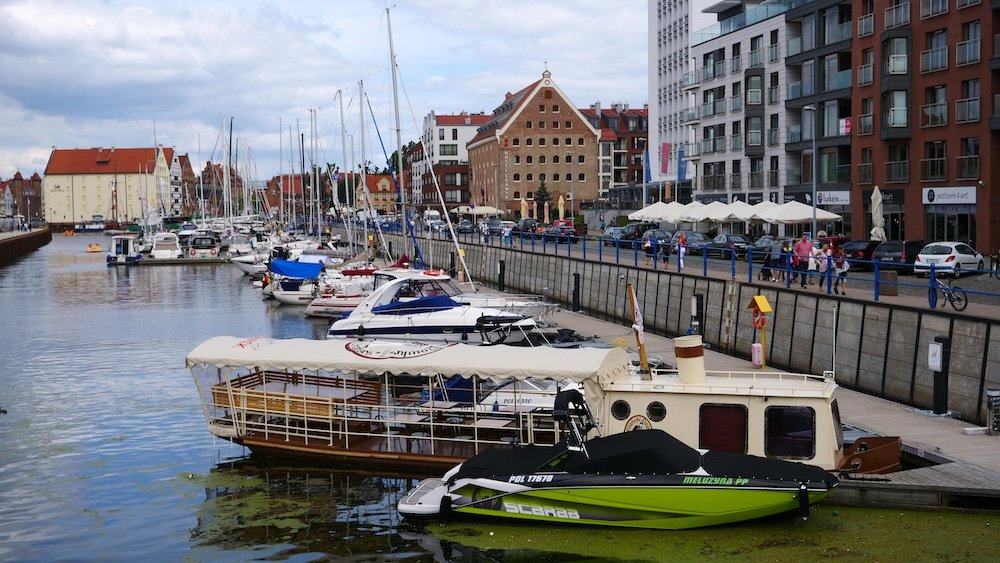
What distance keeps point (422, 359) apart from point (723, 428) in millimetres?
6989

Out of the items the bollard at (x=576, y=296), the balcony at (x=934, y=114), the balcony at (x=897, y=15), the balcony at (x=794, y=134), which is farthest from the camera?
the balcony at (x=794, y=134)

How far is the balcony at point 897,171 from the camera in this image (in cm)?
6198

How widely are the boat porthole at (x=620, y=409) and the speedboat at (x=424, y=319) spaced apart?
17.8m

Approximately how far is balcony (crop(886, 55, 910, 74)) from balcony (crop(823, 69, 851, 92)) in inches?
234

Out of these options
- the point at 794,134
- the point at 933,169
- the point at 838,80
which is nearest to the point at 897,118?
the point at 933,169

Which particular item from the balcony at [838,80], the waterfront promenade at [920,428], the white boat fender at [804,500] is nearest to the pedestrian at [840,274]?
the waterfront promenade at [920,428]

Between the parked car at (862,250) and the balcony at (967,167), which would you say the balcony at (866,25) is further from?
the parked car at (862,250)

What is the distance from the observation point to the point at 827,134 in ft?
233

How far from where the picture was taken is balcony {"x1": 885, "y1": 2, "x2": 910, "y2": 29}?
200ft

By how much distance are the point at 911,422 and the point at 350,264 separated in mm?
58807

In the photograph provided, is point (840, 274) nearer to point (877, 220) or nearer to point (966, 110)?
point (877, 220)

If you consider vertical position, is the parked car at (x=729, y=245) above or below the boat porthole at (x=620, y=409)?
above

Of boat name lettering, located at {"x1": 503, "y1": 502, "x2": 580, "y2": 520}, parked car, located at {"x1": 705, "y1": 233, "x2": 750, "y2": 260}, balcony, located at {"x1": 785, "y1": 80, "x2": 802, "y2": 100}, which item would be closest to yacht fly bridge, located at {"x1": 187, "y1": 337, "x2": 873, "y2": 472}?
boat name lettering, located at {"x1": 503, "y1": 502, "x2": 580, "y2": 520}

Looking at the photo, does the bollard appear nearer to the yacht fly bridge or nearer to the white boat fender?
the yacht fly bridge
